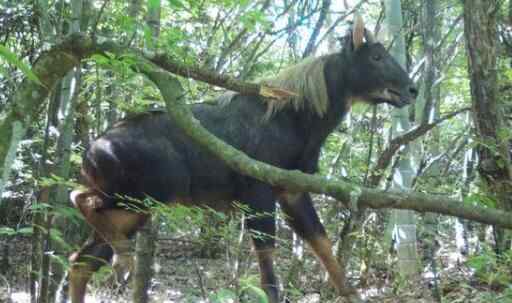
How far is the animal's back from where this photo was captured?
5637 millimetres

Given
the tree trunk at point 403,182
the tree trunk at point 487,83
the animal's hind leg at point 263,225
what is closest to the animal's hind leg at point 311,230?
the animal's hind leg at point 263,225

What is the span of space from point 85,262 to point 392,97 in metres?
3.47

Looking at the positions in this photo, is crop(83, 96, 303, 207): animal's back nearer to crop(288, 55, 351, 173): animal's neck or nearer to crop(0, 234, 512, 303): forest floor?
crop(288, 55, 351, 173): animal's neck

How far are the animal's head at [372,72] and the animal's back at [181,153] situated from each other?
2.90ft

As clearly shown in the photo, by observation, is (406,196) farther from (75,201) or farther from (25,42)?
(25,42)

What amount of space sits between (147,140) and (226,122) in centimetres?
84

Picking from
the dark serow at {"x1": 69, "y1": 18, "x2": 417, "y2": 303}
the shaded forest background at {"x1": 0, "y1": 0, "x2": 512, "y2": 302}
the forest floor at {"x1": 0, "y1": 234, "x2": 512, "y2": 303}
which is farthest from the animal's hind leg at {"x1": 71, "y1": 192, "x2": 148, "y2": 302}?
the forest floor at {"x1": 0, "y1": 234, "x2": 512, "y2": 303}

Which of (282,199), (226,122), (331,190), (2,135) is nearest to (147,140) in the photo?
(226,122)

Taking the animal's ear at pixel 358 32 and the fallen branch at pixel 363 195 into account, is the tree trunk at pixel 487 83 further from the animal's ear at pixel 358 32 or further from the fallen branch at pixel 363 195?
the animal's ear at pixel 358 32

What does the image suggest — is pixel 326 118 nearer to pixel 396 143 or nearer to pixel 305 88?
pixel 305 88

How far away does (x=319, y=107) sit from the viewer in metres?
6.32

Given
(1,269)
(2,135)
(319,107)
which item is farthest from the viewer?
(1,269)

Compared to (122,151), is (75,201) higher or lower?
lower

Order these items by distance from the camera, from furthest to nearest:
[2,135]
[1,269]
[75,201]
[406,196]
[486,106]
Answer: [1,269] < [75,201] < [486,106] < [2,135] < [406,196]
